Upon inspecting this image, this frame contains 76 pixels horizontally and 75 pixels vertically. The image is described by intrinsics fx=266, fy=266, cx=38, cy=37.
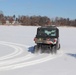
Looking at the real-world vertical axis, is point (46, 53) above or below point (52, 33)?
below

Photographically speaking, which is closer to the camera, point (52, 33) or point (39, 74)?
point (39, 74)

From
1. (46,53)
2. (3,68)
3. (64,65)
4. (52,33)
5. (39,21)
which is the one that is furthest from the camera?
(39,21)

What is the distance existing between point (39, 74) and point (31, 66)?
1760mm

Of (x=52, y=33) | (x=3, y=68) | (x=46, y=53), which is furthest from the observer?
(x=52, y=33)

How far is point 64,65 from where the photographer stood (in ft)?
38.0

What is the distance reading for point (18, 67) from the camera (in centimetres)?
1091

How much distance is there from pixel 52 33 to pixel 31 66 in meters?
6.30

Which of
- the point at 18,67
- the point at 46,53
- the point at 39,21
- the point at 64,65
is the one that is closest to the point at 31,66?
the point at 18,67

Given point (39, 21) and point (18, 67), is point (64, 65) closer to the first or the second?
point (18, 67)

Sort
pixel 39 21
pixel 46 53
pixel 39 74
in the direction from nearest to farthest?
1. pixel 39 74
2. pixel 46 53
3. pixel 39 21

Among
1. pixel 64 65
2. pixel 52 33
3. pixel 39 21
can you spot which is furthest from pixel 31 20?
pixel 64 65

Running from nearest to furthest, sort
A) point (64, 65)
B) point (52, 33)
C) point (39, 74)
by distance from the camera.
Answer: point (39, 74) < point (64, 65) < point (52, 33)

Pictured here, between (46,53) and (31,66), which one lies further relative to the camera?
(46,53)

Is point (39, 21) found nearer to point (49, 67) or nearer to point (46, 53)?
point (46, 53)
